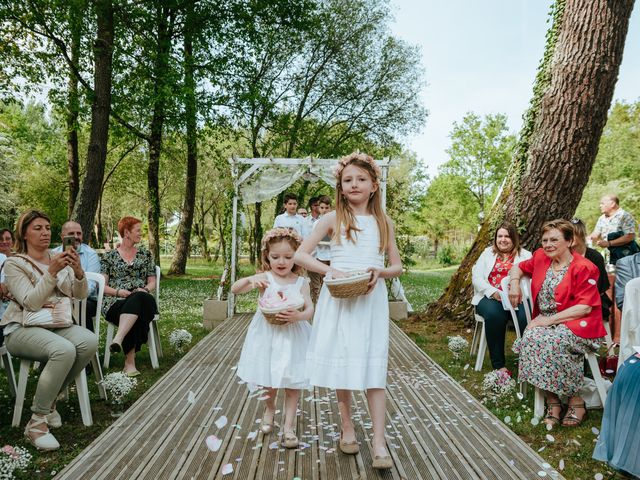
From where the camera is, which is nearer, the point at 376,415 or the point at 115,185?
the point at 376,415

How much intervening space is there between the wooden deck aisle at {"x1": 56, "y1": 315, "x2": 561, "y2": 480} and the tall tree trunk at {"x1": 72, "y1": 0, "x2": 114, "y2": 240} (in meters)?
5.81

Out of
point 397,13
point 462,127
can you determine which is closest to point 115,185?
point 397,13

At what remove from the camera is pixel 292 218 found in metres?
9.28

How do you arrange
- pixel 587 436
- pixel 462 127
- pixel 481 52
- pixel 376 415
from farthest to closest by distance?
1. pixel 462 127
2. pixel 481 52
3. pixel 587 436
4. pixel 376 415

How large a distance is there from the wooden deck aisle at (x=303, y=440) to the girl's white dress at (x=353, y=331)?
1.70 ft

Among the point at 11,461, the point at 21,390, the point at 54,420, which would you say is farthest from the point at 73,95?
the point at 11,461

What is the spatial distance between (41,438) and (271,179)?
6956 mm

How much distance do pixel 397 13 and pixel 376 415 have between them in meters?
23.1

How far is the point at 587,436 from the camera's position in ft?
11.9

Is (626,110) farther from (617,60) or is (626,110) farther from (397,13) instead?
(617,60)

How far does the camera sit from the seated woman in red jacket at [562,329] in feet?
12.6

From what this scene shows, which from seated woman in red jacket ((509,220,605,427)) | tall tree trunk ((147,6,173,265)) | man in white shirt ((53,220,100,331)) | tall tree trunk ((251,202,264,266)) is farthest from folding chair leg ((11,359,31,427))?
tall tree trunk ((251,202,264,266))

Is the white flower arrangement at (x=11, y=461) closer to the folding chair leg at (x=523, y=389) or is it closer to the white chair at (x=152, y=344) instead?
the white chair at (x=152, y=344)

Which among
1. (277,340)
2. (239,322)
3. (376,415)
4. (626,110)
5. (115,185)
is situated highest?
(626,110)
